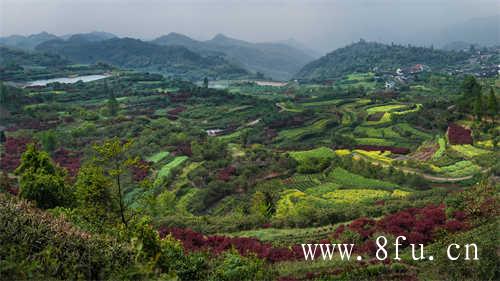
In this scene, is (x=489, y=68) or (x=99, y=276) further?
(x=489, y=68)

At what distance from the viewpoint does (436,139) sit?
34781mm

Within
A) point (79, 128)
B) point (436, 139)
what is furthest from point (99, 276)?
point (79, 128)

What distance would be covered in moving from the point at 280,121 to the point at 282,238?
35059 mm

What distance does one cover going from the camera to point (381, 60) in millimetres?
120688

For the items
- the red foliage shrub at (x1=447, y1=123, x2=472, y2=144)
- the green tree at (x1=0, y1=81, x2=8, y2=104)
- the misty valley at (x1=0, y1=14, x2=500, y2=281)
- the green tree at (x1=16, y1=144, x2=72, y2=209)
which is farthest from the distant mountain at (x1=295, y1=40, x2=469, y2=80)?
the green tree at (x1=16, y1=144, x2=72, y2=209)

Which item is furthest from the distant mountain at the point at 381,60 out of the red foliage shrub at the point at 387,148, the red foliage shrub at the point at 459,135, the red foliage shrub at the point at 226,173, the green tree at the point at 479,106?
the red foliage shrub at the point at 226,173

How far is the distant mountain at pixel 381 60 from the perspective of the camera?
369 feet

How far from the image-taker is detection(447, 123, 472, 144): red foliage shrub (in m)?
31.7

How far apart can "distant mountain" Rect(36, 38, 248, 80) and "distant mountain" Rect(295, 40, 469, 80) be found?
28.7 m

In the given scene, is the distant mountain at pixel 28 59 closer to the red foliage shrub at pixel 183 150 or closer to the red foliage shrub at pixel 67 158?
the red foliage shrub at pixel 67 158

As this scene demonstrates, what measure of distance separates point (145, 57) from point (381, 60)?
7649 cm

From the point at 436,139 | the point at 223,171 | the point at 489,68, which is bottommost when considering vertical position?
the point at 223,171

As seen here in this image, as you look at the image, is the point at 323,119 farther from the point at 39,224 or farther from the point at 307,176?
the point at 39,224

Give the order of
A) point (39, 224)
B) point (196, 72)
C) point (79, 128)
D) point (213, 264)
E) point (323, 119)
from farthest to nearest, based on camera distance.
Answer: point (196, 72)
point (323, 119)
point (79, 128)
point (213, 264)
point (39, 224)
